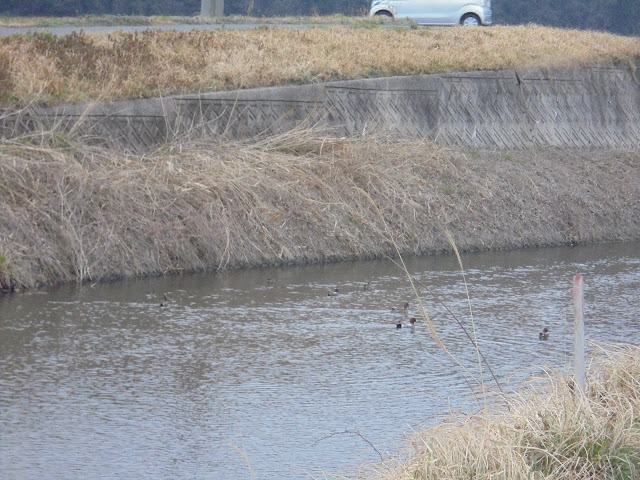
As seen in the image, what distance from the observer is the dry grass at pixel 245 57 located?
1405 cm

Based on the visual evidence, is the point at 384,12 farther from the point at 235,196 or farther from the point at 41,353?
the point at 41,353

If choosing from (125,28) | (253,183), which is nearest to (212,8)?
(125,28)

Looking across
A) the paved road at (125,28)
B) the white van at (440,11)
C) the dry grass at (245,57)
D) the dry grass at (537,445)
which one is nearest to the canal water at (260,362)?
the dry grass at (537,445)

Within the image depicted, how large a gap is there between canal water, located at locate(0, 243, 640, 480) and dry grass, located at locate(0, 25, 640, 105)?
393 cm

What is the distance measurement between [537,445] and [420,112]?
1220 centimetres

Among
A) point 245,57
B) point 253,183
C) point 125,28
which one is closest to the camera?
point 253,183

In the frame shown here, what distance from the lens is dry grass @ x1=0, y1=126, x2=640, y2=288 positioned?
1131 cm

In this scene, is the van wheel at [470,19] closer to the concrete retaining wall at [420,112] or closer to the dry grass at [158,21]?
the dry grass at [158,21]

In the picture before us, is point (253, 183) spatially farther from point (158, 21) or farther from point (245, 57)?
point (158, 21)

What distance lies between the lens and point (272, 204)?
13.1m

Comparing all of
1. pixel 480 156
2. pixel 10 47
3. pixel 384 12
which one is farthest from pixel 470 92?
pixel 384 12

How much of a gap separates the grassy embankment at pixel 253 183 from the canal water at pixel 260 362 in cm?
48

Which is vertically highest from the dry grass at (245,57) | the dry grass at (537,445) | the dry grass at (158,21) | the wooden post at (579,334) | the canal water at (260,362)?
the dry grass at (158,21)

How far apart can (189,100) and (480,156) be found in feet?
16.9
